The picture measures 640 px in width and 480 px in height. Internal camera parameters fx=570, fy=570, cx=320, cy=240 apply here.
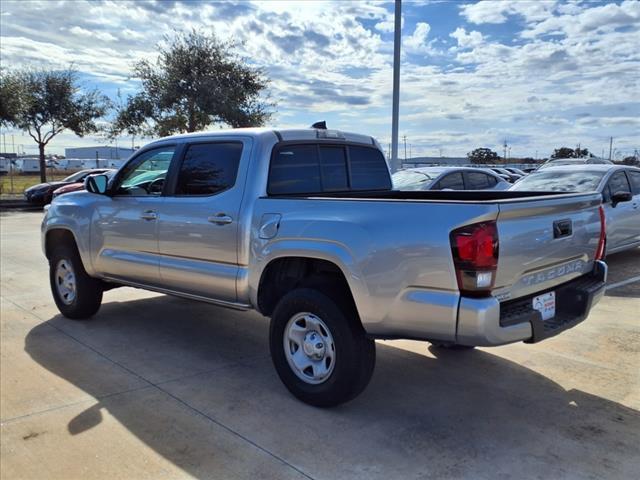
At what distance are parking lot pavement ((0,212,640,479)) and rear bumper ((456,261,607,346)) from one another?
641 mm

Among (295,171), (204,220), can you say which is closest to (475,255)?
(295,171)

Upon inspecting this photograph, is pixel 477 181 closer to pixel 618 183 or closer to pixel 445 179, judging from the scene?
pixel 445 179

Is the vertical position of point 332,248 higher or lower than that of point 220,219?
lower

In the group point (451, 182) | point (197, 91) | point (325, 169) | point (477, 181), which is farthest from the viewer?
point (197, 91)

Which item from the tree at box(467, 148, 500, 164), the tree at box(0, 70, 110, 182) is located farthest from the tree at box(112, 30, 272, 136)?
the tree at box(467, 148, 500, 164)

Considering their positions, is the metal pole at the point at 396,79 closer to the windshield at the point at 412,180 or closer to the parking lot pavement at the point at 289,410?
the windshield at the point at 412,180

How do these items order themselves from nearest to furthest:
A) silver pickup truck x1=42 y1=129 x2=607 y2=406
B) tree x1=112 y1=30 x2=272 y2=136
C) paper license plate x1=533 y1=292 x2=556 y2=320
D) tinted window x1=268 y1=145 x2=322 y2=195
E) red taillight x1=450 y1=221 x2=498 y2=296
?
red taillight x1=450 y1=221 x2=498 y2=296
silver pickup truck x1=42 y1=129 x2=607 y2=406
paper license plate x1=533 y1=292 x2=556 y2=320
tinted window x1=268 y1=145 x2=322 y2=195
tree x1=112 y1=30 x2=272 y2=136

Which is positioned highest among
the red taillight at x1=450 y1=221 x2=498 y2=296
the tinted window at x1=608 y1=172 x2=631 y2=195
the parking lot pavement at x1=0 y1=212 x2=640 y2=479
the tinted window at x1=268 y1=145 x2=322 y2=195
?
the tinted window at x1=268 y1=145 x2=322 y2=195

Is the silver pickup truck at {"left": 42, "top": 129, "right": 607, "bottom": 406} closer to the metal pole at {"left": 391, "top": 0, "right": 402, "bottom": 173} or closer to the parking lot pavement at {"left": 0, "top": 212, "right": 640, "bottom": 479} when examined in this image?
Answer: the parking lot pavement at {"left": 0, "top": 212, "right": 640, "bottom": 479}

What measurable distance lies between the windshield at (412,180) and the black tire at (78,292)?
259 inches

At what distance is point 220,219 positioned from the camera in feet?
14.8

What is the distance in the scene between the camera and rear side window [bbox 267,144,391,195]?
4633mm

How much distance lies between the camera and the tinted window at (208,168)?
467cm

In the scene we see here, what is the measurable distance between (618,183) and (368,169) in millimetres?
5702
